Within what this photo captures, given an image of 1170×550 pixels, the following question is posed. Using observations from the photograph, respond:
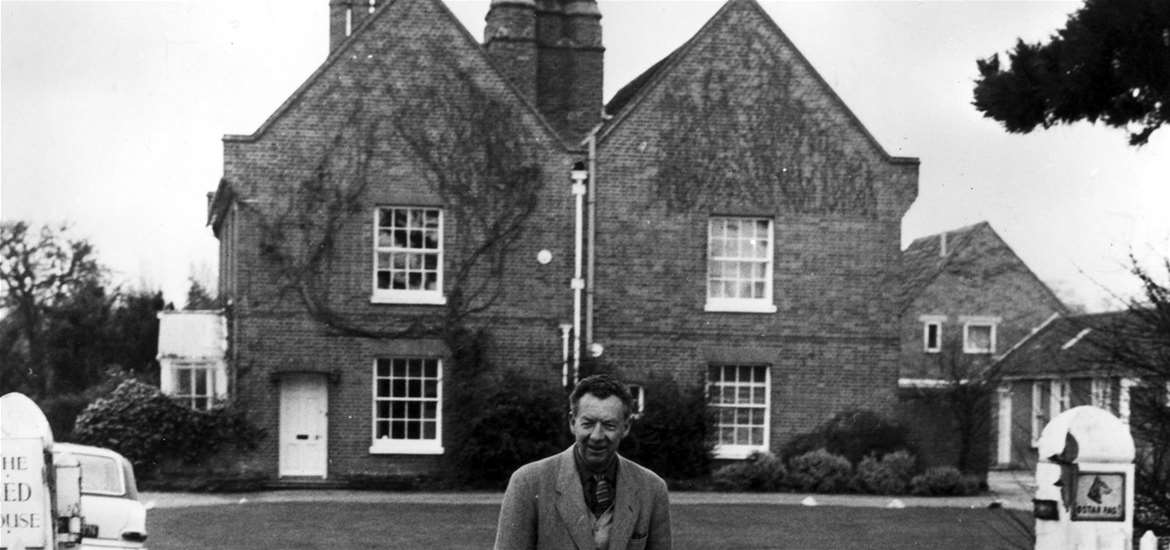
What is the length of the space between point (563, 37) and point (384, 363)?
777 cm

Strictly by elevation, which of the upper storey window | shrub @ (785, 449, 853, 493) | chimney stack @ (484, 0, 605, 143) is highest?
chimney stack @ (484, 0, 605, 143)

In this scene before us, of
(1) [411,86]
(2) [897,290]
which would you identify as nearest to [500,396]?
(1) [411,86]

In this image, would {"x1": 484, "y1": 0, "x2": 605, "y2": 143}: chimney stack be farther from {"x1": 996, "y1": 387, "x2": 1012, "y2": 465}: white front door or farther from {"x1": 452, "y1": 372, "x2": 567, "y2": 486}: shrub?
{"x1": 996, "y1": 387, "x2": 1012, "y2": 465}: white front door

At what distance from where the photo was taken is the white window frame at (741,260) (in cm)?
2723

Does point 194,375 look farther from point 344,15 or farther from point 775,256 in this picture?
point 775,256

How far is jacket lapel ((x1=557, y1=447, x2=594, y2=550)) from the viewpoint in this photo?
17.4ft

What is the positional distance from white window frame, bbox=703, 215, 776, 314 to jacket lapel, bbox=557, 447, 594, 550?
21.9 m

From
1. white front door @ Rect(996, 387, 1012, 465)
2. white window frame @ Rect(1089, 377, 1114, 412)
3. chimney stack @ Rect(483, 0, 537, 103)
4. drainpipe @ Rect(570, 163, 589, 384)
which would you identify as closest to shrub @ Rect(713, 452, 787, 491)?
drainpipe @ Rect(570, 163, 589, 384)

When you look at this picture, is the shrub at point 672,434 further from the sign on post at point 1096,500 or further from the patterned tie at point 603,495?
the patterned tie at point 603,495

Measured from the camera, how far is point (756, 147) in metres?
27.2

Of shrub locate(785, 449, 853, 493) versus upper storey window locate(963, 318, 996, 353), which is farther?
upper storey window locate(963, 318, 996, 353)

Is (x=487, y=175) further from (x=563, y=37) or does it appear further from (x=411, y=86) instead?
(x=563, y=37)

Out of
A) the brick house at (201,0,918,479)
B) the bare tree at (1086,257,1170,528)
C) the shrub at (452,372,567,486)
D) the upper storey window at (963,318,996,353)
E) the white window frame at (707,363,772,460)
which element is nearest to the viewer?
the bare tree at (1086,257,1170,528)

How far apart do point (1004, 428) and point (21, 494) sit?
35.2 meters
